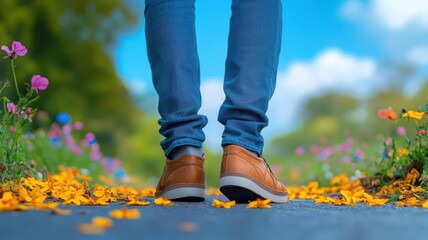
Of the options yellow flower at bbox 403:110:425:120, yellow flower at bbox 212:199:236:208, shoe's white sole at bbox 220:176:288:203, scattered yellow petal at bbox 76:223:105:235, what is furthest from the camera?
yellow flower at bbox 403:110:425:120

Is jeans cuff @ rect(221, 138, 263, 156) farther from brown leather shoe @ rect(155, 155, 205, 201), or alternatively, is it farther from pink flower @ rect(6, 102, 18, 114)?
pink flower @ rect(6, 102, 18, 114)

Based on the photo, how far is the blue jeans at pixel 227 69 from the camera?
6.89 feet

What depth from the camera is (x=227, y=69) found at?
7.14ft

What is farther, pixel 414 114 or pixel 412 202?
pixel 414 114

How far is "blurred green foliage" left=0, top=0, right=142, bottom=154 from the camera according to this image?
11016 millimetres

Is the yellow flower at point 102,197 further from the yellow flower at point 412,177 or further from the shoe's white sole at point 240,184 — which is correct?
the yellow flower at point 412,177

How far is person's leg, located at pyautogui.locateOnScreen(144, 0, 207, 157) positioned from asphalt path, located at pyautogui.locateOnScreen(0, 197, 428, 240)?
0.33 m

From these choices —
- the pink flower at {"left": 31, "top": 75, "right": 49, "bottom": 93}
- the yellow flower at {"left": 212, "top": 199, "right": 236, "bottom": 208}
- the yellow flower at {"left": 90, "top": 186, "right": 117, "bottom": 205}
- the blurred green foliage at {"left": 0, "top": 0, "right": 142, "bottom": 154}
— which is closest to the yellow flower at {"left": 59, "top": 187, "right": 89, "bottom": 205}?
the yellow flower at {"left": 90, "top": 186, "right": 117, "bottom": 205}

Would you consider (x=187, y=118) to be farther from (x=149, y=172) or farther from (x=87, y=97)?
(x=149, y=172)

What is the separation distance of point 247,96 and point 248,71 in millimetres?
90

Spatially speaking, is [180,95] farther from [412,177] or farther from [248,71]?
[412,177]

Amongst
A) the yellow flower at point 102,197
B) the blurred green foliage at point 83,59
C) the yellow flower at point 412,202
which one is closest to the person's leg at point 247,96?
the yellow flower at point 102,197

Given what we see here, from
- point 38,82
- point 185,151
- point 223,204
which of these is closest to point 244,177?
point 223,204

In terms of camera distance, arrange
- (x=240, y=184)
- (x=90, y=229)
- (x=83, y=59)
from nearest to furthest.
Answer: (x=90, y=229), (x=240, y=184), (x=83, y=59)
